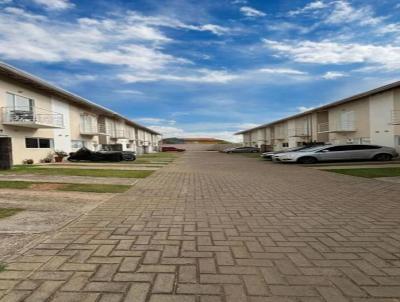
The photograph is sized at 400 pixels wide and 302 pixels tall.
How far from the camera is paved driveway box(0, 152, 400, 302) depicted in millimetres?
3115

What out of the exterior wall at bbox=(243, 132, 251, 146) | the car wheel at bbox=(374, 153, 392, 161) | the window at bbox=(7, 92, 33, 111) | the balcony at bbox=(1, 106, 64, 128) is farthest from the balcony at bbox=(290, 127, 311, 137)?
the window at bbox=(7, 92, 33, 111)

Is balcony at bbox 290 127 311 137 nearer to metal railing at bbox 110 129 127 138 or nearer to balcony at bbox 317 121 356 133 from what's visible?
balcony at bbox 317 121 356 133

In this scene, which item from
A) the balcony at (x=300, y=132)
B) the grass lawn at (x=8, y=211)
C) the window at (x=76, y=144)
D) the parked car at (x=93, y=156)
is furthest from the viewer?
the balcony at (x=300, y=132)

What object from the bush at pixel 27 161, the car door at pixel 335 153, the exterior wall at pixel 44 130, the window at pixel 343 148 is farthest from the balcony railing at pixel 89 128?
the window at pixel 343 148

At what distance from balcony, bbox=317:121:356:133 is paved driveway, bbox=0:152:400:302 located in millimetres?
25134

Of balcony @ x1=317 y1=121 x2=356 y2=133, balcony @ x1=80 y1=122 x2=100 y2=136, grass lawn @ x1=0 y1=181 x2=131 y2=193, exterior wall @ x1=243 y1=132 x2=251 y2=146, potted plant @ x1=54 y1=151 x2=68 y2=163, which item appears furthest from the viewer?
exterior wall @ x1=243 y1=132 x2=251 y2=146

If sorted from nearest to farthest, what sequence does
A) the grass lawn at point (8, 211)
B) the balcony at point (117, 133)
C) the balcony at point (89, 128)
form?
the grass lawn at point (8, 211)
the balcony at point (89, 128)
the balcony at point (117, 133)

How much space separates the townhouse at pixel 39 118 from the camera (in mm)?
19812

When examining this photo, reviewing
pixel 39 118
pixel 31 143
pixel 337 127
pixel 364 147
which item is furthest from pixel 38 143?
pixel 337 127

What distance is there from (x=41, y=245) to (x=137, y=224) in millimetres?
1623

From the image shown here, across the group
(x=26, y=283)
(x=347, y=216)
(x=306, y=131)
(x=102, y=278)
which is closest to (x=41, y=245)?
(x=26, y=283)

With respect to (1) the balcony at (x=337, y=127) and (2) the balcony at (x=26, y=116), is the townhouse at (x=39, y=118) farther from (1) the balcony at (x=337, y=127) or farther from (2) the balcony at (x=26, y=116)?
(1) the balcony at (x=337, y=127)

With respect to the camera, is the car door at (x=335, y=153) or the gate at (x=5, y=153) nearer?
the gate at (x=5, y=153)

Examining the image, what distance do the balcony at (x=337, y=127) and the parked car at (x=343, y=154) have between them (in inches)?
233
